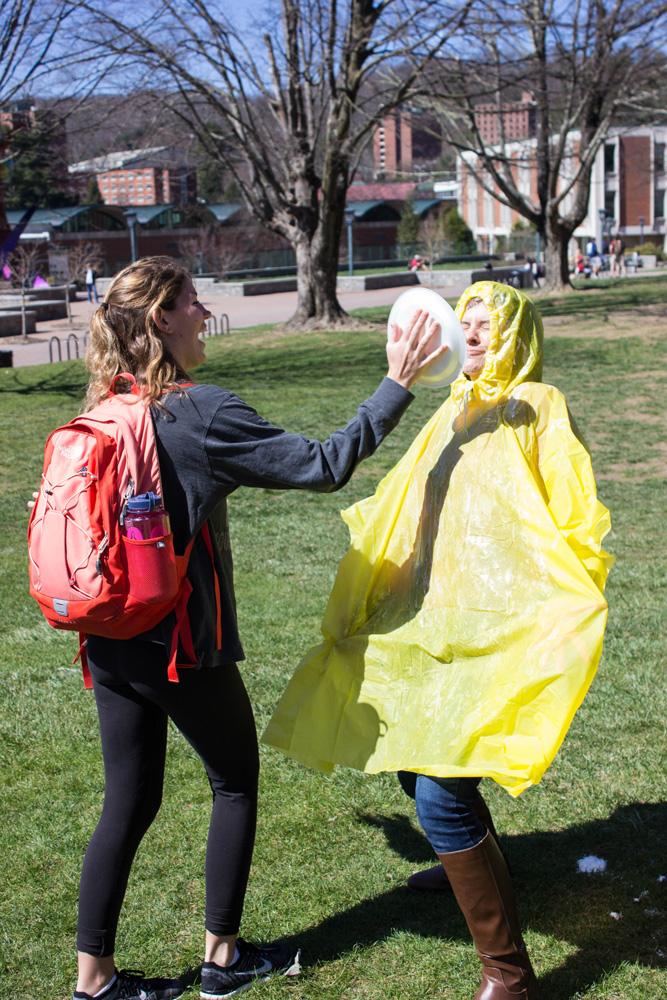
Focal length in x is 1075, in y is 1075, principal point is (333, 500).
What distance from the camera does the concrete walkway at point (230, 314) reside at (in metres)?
21.6

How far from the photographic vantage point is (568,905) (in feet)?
9.96

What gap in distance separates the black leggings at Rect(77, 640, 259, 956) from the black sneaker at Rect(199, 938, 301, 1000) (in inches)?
4.5

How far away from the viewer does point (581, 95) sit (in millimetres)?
25938

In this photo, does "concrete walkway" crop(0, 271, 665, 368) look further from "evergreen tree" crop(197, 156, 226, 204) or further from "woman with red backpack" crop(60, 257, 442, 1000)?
"evergreen tree" crop(197, 156, 226, 204)

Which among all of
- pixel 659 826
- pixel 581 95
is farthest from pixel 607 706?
pixel 581 95

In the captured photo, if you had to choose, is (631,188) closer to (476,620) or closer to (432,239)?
(432,239)

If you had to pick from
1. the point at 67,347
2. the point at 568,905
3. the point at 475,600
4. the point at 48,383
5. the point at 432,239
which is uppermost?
the point at 432,239

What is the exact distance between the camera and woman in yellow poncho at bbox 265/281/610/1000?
2.38m

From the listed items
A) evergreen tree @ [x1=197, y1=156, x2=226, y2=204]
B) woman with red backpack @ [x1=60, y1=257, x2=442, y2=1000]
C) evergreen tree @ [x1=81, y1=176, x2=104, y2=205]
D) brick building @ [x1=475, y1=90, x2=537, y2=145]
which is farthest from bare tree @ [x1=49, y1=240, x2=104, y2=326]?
woman with red backpack @ [x1=60, y1=257, x2=442, y2=1000]

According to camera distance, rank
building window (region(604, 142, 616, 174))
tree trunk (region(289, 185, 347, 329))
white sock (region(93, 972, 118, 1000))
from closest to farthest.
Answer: white sock (region(93, 972, 118, 1000)) → tree trunk (region(289, 185, 347, 329)) → building window (region(604, 142, 616, 174))

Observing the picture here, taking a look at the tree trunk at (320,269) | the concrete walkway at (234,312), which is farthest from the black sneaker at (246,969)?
the tree trunk at (320,269)

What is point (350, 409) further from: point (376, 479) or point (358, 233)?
point (358, 233)

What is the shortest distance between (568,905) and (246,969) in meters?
0.94

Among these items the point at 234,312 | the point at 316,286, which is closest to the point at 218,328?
the point at 316,286
